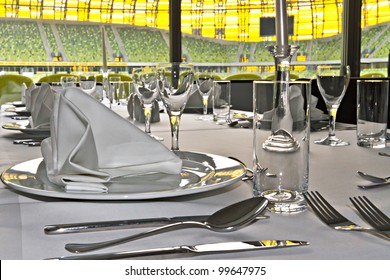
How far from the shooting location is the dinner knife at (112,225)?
0.56 m

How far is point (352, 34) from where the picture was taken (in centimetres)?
602

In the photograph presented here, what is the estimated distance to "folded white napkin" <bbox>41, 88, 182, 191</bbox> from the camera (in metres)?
0.73

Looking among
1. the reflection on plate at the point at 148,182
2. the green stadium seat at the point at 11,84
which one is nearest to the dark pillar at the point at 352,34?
the green stadium seat at the point at 11,84

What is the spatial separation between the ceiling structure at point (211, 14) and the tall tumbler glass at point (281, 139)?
19.6 feet

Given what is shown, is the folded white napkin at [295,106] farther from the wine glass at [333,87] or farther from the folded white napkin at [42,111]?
the folded white napkin at [42,111]

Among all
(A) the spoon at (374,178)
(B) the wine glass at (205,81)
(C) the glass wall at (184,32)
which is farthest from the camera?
(C) the glass wall at (184,32)

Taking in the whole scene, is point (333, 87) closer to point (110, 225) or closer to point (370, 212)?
point (370, 212)

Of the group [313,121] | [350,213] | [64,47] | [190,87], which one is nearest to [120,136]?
[190,87]

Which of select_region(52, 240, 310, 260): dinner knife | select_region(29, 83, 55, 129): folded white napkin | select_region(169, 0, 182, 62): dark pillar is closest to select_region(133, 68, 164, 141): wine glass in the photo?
select_region(29, 83, 55, 129): folded white napkin

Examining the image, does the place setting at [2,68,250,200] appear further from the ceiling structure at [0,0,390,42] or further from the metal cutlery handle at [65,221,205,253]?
the ceiling structure at [0,0,390,42]

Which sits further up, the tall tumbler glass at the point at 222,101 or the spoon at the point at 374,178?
the tall tumbler glass at the point at 222,101

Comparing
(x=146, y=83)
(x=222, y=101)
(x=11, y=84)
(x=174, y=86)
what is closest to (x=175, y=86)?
(x=174, y=86)

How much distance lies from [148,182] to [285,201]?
204mm
